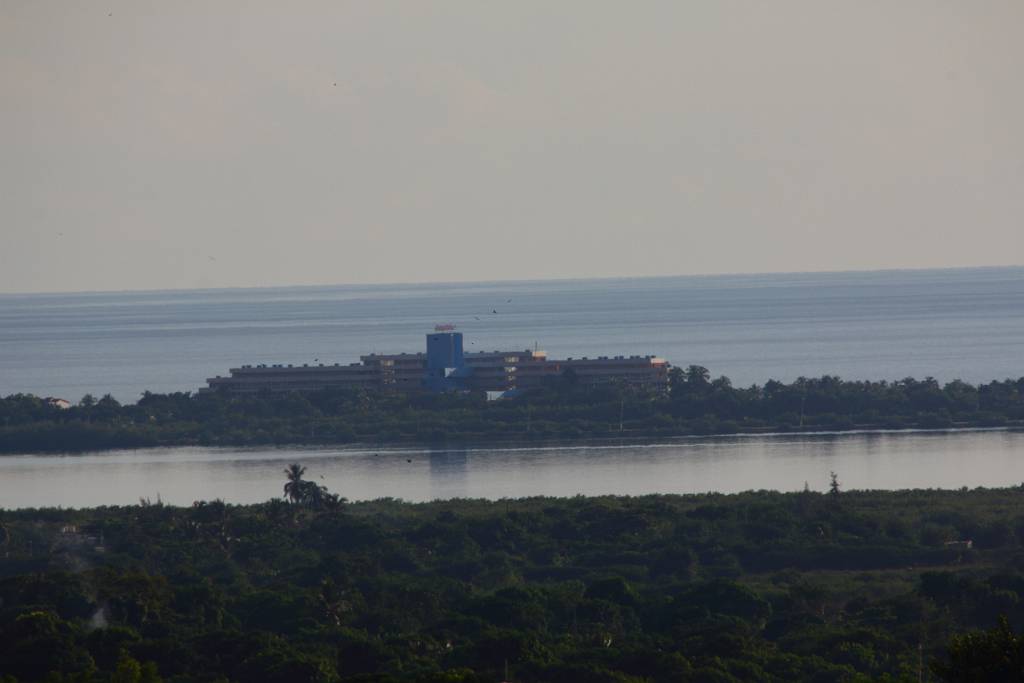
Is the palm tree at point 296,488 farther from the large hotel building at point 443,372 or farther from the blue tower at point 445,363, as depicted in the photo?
the blue tower at point 445,363

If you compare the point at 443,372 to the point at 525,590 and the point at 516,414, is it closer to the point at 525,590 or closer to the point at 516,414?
the point at 516,414

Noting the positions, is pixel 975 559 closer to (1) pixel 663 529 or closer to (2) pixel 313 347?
(1) pixel 663 529

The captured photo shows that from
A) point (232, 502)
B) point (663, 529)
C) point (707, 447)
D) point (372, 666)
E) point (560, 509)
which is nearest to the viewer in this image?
point (372, 666)

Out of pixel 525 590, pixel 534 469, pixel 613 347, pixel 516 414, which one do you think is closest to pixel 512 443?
pixel 516 414

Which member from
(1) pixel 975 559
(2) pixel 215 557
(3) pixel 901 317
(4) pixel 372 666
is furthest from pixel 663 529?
(3) pixel 901 317

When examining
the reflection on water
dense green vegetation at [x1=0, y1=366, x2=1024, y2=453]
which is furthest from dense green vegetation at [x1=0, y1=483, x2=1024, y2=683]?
dense green vegetation at [x1=0, y1=366, x2=1024, y2=453]
